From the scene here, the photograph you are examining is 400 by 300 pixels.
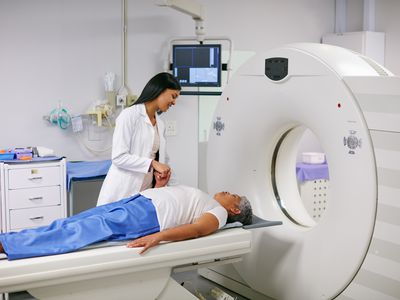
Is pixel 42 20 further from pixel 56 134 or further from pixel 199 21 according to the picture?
pixel 199 21

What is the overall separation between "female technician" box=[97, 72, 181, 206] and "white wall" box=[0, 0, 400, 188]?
1199 mm

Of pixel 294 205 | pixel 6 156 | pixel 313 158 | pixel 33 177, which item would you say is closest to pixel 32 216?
pixel 33 177

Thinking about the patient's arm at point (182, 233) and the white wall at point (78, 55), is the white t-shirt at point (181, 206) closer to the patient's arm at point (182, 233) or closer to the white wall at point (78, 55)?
the patient's arm at point (182, 233)

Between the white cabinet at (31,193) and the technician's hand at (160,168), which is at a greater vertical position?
the technician's hand at (160,168)

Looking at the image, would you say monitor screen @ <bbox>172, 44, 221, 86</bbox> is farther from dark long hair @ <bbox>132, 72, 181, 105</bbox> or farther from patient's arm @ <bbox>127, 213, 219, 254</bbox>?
patient's arm @ <bbox>127, 213, 219, 254</bbox>

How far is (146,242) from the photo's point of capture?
2.19 metres

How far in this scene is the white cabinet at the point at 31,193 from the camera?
10.7 ft

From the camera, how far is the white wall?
12.2 feet

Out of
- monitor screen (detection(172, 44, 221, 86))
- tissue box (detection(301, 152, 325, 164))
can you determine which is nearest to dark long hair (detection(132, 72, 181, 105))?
monitor screen (detection(172, 44, 221, 86))

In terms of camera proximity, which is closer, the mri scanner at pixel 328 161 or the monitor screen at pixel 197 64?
the mri scanner at pixel 328 161

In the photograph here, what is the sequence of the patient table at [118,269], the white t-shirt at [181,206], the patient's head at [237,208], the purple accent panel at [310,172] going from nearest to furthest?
1. the patient table at [118,269]
2. the white t-shirt at [181,206]
3. the patient's head at [237,208]
4. the purple accent panel at [310,172]

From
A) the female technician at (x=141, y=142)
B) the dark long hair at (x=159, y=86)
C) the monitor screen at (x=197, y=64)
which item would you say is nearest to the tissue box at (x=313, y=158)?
the monitor screen at (x=197, y=64)

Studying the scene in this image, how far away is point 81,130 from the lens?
3.92 m

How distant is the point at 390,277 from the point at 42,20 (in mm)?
2690
